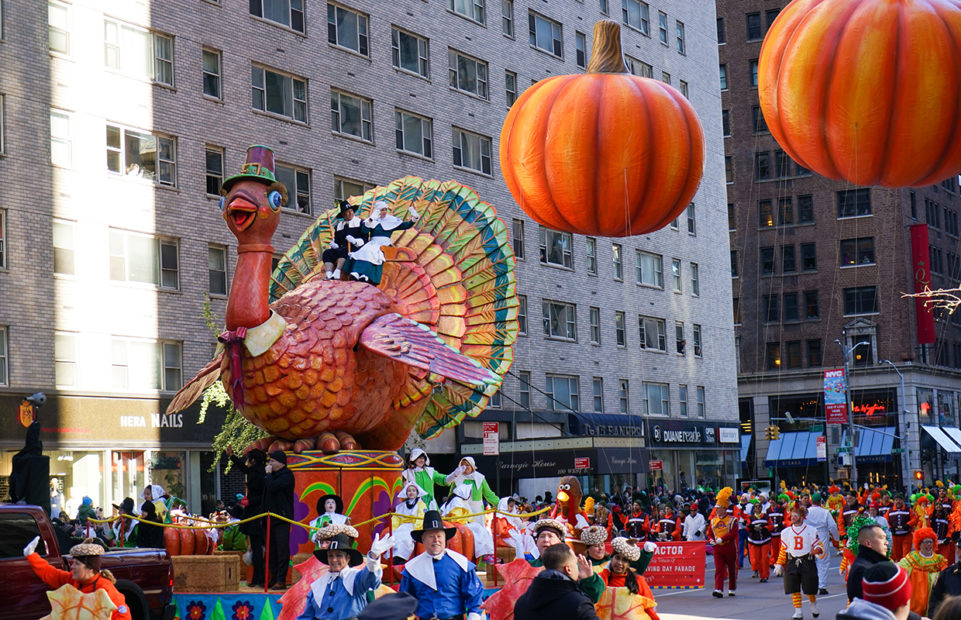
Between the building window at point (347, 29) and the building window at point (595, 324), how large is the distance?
15.7 meters

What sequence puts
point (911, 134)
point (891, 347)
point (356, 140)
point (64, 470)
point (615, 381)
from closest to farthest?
point (911, 134) < point (64, 470) < point (356, 140) < point (615, 381) < point (891, 347)

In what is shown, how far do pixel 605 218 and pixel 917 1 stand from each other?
3824mm

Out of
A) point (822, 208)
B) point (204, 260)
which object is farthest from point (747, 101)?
point (204, 260)

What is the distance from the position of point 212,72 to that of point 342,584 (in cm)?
2868

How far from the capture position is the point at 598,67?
14.4 m

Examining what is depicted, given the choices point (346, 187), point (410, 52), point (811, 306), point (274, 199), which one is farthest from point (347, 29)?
point (811, 306)

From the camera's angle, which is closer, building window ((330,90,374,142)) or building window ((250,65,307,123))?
building window ((250,65,307,123))

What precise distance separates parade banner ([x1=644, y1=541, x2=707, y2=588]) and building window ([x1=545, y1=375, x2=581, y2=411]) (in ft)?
82.3

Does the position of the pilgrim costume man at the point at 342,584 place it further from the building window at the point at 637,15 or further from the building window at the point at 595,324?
the building window at the point at 637,15

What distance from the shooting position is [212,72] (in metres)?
36.6

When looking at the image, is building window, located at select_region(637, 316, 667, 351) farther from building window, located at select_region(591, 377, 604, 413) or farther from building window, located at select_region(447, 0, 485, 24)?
building window, located at select_region(447, 0, 485, 24)

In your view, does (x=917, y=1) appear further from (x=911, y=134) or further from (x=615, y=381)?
(x=615, y=381)

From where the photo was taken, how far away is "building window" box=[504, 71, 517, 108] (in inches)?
1948

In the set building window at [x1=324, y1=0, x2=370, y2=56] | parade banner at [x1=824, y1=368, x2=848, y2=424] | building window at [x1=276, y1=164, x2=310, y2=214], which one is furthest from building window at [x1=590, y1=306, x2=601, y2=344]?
building window at [x1=276, y1=164, x2=310, y2=214]
